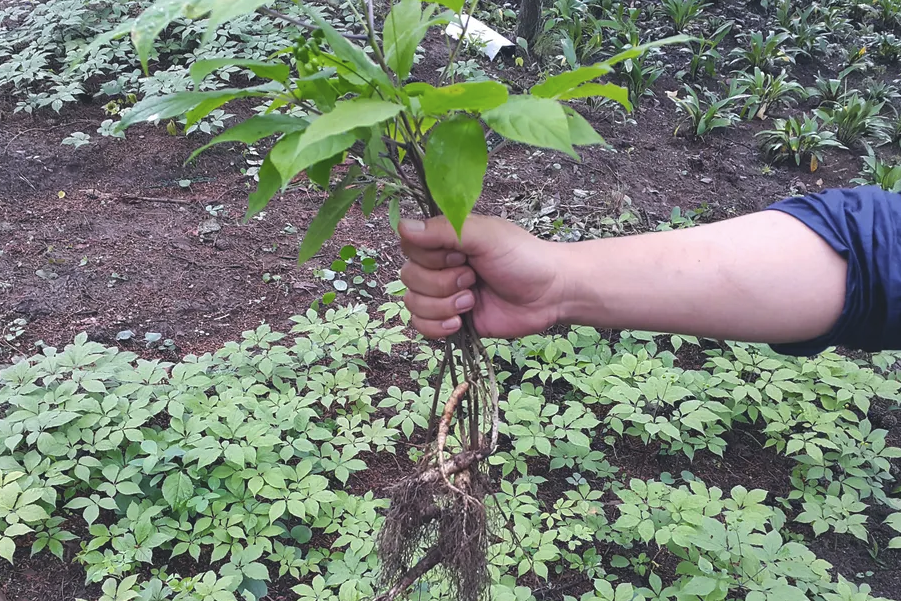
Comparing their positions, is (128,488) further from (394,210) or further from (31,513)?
(394,210)

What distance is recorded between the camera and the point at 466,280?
1.42 meters

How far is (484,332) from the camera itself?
1.65 m

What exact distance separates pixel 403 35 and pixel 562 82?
29 centimetres

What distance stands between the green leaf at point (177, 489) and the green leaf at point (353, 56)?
1.68m

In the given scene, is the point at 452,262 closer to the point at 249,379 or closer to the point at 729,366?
the point at 249,379

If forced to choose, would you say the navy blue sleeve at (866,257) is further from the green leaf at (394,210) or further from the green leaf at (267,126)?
the green leaf at (267,126)

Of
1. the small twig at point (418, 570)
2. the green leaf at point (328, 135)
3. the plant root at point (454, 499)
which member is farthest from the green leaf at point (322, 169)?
the small twig at point (418, 570)

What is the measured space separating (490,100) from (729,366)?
7.11 ft

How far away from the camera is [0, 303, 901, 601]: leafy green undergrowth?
202 centimetres

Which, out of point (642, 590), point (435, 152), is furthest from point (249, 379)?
point (435, 152)

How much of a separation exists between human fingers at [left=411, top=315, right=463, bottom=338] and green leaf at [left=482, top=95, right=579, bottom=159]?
572 millimetres

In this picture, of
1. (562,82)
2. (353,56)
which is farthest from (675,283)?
(353,56)

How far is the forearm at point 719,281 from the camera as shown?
1524 millimetres

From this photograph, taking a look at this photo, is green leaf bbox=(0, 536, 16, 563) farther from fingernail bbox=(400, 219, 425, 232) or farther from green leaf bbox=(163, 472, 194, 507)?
fingernail bbox=(400, 219, 425, 232)
